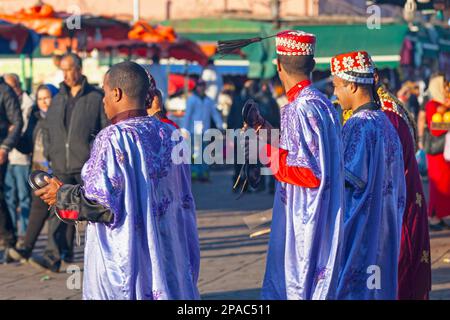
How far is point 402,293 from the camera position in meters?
7.73

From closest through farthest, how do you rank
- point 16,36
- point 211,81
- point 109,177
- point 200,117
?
point 109,177 < point 16,36 < point 200,117 < point 211,81

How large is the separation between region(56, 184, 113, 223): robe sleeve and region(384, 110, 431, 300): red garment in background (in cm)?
259

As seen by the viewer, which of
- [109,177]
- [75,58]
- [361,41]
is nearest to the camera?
[109,177]

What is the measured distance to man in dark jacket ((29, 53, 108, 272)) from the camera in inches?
432

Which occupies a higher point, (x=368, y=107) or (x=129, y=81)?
(x=129, y=81)

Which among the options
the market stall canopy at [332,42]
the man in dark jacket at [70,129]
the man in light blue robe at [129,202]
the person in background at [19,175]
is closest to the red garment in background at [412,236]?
the man in light blue robe at [129,202]

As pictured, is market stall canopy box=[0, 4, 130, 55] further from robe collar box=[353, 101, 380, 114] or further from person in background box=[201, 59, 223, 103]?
robe collar box=[353, 101, 380, 114]

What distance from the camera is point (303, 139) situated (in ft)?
21.2

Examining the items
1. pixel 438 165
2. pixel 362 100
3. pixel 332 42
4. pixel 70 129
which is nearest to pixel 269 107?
pixel 438 165

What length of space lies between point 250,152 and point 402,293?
1.81 m

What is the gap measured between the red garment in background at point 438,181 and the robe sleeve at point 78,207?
29.9 feet

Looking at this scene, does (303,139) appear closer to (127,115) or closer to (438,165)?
(127,115)

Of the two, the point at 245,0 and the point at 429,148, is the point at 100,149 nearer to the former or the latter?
the point at 429,148

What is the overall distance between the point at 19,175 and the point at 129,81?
7316 mm
